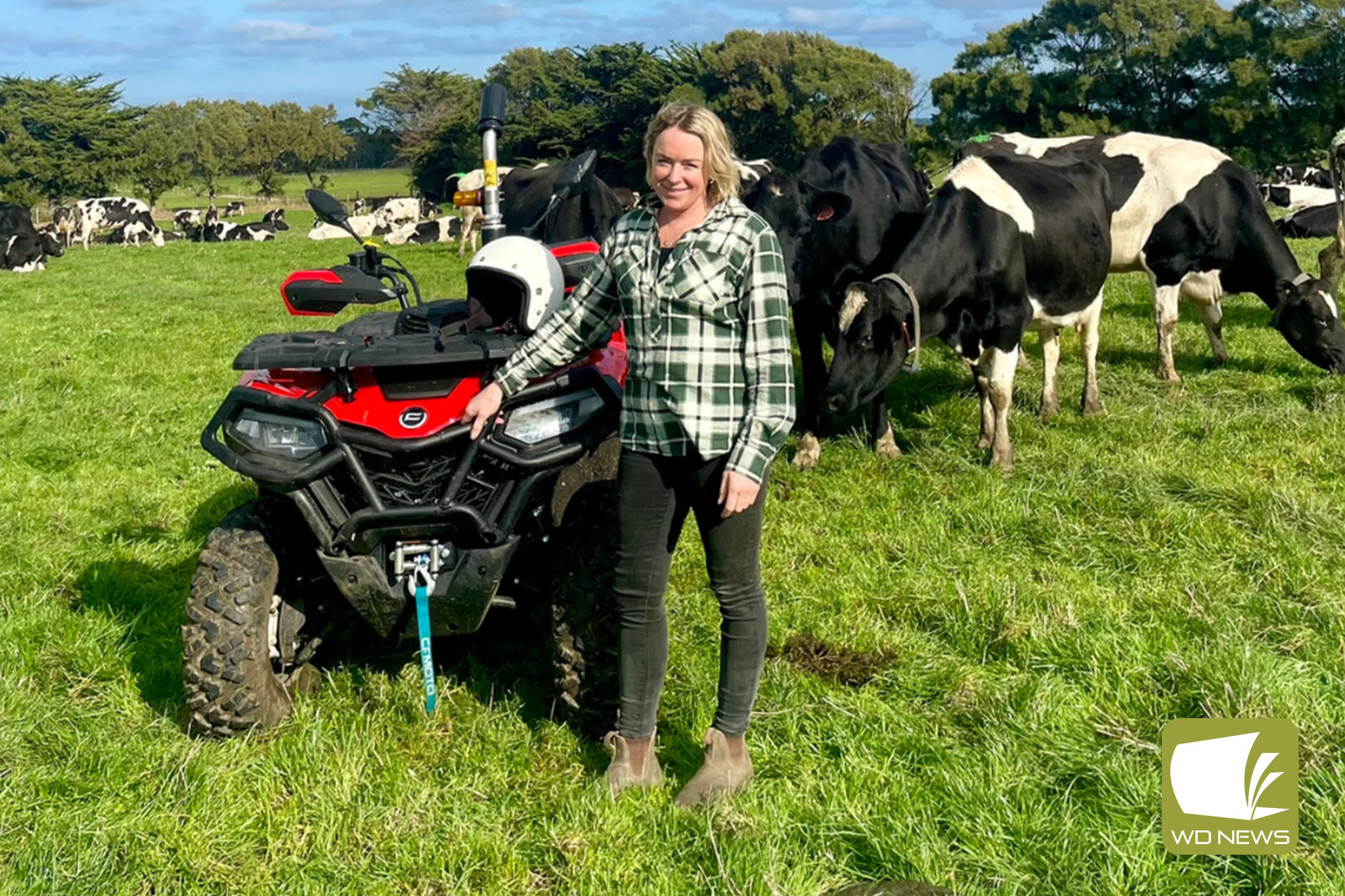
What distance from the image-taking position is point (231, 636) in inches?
134

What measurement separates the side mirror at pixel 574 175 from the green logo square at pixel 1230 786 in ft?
9.03

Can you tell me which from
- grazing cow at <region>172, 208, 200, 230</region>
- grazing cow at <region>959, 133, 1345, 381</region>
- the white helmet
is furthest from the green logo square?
grazing cow at <region>172, 208, 200, 230</region>

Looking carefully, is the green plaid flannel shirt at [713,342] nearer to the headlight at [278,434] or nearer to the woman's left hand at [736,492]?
the woman's left hand at [736,492]

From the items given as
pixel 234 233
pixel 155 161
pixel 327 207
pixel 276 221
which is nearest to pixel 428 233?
pixel 234 233

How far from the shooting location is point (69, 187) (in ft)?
175

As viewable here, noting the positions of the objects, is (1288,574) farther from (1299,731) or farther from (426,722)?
(426,722)

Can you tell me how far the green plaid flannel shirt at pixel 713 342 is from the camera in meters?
2.92

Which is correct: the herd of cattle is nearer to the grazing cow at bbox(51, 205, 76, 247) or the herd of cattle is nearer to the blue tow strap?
the blue tow strap

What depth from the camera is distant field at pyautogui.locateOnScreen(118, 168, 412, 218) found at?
55491mm

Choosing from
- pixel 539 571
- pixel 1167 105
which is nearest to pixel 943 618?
pixel 539 571

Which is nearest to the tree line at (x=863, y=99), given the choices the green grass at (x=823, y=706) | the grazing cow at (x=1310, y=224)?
the grazing cow at (x=1310, y=224)

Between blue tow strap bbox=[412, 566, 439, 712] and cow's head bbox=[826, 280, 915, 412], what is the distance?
10.4 feet

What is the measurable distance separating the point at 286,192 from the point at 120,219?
3840 centimetres

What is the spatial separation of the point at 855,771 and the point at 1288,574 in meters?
2.41
